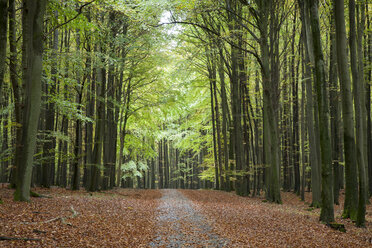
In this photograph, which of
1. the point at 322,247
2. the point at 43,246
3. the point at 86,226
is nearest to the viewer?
the point at 43,246

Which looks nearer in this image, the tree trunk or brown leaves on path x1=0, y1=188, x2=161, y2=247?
brown leaves on path x1=0, y1=188, x2=161, y2=247

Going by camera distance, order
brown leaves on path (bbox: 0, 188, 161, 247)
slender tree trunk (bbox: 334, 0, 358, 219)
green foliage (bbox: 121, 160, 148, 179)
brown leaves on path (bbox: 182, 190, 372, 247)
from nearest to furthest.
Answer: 1. brown leaves on path (bbox: 0, 188, 161, 247)
2. brown leaves on path (bbox: 182, 190, 372, 247)
3. slender tree trunk (bbox: 334, 0, 358, 219)
4. green foliage (bbox: 121, 160, 148, 179)

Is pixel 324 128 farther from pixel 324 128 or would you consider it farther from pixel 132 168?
pixel 132 168

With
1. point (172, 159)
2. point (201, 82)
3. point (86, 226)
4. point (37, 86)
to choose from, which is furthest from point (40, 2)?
point (172, 159)

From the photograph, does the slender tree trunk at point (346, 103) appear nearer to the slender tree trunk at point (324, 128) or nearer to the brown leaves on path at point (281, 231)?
the slender tree trunk at point (324, 128)

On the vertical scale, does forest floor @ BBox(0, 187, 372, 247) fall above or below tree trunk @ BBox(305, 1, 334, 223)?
below

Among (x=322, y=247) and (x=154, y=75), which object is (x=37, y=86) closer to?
(x=322, y=247)

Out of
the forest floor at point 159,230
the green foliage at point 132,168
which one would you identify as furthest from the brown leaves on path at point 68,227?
the green foliage at point 132,168

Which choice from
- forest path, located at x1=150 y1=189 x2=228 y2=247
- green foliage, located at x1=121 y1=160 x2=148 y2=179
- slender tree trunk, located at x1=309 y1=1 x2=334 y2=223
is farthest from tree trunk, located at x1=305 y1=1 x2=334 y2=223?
green foliage, located at x1=121 y1=160 x2=148 y2=179

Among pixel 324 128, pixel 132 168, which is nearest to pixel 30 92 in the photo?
pixel 324 128

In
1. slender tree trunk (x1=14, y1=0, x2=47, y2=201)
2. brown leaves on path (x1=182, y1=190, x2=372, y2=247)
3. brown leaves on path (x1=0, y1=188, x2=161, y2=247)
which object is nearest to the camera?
brown leaves on path (x1=0, y1=188, x2=161, y2=247)

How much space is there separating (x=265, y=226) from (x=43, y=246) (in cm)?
583

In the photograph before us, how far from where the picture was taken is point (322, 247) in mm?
6090

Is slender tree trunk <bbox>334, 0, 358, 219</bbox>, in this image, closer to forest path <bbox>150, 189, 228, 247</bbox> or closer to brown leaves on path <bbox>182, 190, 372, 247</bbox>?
brown leaves on path <bbox>182, 190, 372, 247</bbox>
